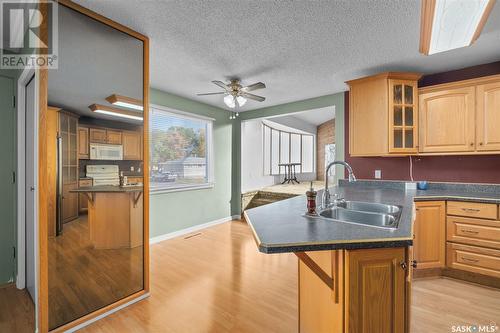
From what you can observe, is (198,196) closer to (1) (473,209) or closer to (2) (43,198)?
(2) (43,198)

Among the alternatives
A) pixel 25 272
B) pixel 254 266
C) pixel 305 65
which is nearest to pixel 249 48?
pixel 305 65

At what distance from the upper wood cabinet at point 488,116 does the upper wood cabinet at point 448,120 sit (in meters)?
0.05

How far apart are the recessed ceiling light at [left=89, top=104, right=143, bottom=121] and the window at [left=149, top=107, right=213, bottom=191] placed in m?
1.58

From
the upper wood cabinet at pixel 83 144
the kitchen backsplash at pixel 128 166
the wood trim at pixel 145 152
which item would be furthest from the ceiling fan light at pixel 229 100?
the upper wood cabinet at pixel 83 144

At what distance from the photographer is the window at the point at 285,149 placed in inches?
264

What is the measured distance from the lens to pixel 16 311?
1.92 meters

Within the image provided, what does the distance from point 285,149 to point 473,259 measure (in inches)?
224

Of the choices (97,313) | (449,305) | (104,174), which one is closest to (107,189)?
(104,174)

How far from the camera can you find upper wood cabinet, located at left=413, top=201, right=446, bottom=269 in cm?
252

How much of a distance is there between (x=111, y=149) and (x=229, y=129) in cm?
334

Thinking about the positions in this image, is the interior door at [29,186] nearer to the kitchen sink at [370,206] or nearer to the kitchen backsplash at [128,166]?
the kitchen backsplash at [128,166]

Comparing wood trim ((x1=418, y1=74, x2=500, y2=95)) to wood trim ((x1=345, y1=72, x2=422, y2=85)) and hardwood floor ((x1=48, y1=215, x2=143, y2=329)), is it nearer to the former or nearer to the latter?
wood trim ((x1=345, y1=72, x2=422, y2=85))

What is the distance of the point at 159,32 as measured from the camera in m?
2.09

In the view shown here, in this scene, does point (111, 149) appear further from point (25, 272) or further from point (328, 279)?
point (328, 279)
